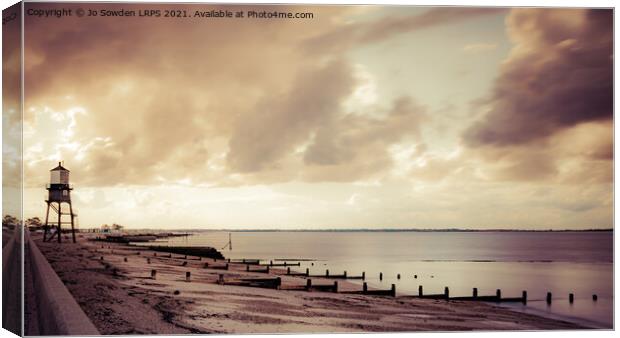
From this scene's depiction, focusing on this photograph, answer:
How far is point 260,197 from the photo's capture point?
14.1 m

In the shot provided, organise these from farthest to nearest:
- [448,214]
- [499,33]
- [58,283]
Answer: [58,283], [448,214], [499,33]

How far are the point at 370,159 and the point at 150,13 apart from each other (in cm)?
504

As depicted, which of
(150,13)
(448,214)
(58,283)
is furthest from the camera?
(58,283)

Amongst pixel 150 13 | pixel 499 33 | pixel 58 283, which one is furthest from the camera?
pixel 58 283

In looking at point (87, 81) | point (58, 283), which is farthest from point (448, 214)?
point (58, 283)

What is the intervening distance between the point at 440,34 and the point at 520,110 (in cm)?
217

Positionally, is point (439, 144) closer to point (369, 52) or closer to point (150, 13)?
point (369, 52)

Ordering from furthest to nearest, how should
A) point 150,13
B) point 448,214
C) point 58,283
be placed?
1. point 58,283
2. point 448,214
3. point 150,13

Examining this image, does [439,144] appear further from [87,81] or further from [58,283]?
[58,283]

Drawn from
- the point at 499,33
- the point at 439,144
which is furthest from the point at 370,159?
the point at 499,33

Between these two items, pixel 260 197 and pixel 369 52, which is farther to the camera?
pixel 260 197

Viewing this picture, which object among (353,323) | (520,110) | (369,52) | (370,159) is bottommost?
(353,323)

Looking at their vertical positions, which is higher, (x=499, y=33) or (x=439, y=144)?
(x=499, y=33)

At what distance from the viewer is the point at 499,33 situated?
1274cm
